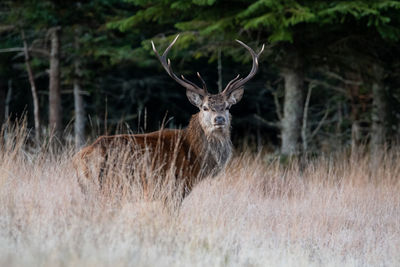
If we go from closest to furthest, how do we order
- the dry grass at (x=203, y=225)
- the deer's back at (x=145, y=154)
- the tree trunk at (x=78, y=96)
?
the dry grass at (x=203, y=225) < the deer's back at (x=145, y=154) < the tree trunk at (x=78, y=96)

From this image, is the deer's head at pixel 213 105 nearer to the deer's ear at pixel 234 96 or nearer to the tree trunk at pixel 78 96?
Answer: the deer's ear at pixel 234 96

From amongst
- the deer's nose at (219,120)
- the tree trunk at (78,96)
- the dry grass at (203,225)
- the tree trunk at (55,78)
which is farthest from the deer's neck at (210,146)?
the tree trunk at (78,96)

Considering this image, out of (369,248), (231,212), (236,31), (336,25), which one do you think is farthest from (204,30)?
(369,248)

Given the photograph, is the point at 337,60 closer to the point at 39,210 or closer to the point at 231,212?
the point at 231,212

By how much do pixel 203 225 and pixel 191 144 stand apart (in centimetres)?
163

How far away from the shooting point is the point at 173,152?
639cm

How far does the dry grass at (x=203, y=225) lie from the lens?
13.4 ft

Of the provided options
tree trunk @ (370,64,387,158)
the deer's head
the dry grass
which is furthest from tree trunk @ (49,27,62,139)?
tree trunk @ (370,64,387,158)

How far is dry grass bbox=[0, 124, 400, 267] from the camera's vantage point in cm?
409

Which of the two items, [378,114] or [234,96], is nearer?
[234,96]

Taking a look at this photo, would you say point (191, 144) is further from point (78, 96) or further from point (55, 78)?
point (78, 96)

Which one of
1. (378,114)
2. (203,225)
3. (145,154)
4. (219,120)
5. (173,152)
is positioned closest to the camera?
(203,225)

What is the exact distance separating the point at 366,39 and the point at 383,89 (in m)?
1.91

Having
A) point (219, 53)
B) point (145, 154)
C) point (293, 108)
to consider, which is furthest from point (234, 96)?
point (293, 108)
